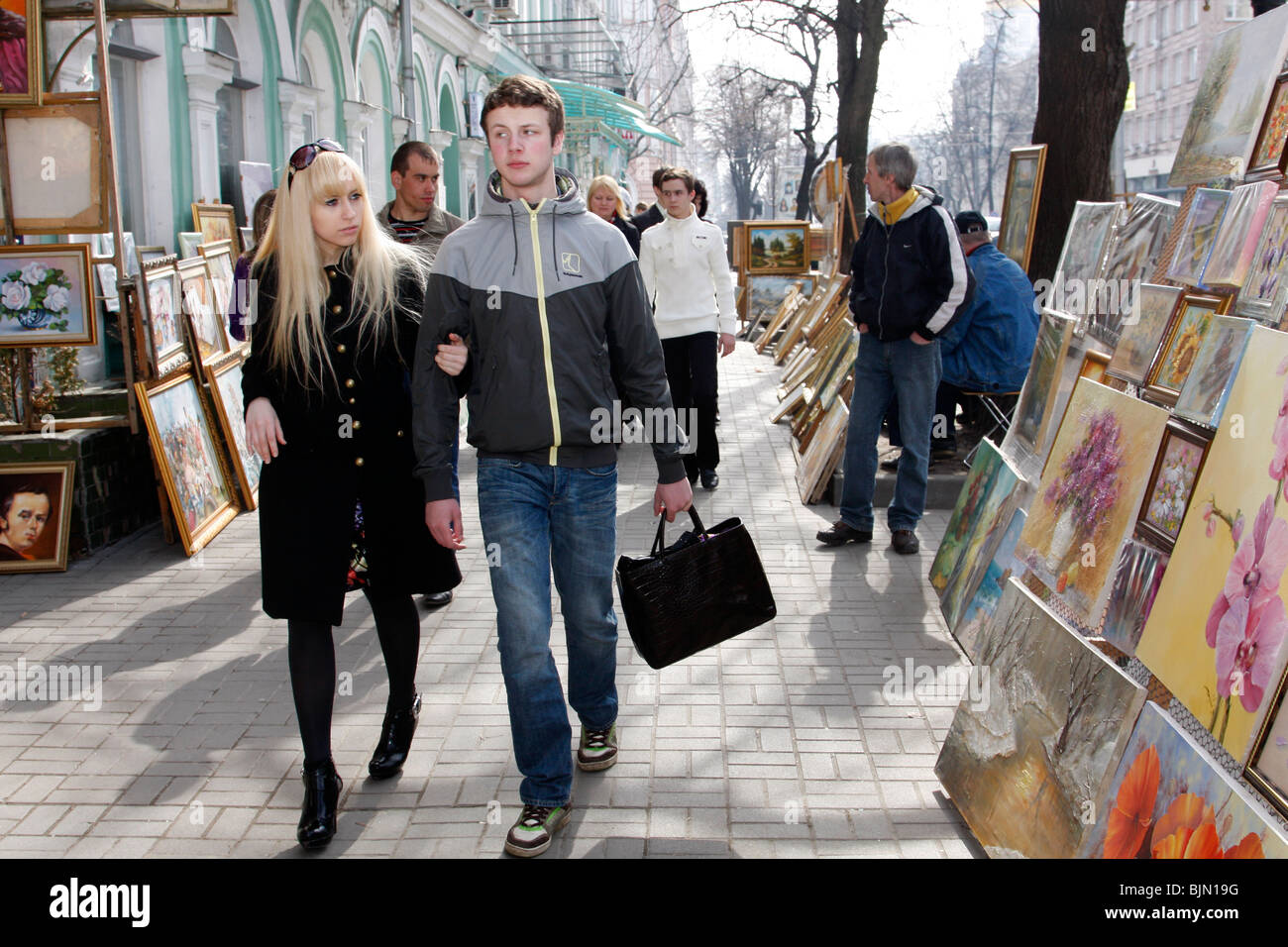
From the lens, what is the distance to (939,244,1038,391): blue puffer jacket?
25.6ft

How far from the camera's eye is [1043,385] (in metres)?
4.59

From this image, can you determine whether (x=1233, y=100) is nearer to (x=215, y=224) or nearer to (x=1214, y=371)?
(x=1214, y=371)

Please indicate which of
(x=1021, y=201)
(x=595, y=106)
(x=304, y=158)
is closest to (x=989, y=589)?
(x=304, y=158)

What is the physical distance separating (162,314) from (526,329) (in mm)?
4150

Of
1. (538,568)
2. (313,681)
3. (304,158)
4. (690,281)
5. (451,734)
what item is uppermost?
(304,158)

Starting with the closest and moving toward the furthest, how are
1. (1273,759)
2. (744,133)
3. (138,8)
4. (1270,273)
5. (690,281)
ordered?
(1273,759) → (1270,273) → (138,8) → (690,281) → (744,133)

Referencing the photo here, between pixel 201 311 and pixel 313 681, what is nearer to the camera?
pixel 313 681

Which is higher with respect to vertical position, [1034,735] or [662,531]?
[662,531]

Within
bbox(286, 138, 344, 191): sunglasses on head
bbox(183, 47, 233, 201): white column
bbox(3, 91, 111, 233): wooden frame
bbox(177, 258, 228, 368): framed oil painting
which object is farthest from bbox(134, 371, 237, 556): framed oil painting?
bbox(183, 47, 233, 201): white column

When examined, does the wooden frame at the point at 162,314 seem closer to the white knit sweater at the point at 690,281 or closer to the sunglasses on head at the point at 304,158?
the white knit sweater at the point at 690,281

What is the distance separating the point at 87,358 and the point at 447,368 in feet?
21.2

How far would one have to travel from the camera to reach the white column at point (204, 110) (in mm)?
10125

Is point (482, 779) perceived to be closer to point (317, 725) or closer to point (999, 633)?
point (317, 725)
